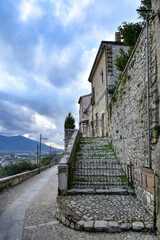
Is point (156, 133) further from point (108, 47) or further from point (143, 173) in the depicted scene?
point (108, 47)

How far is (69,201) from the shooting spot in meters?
4.48

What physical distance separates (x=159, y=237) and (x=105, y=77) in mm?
10424

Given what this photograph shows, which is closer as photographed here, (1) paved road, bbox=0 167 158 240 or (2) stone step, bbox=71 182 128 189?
(1) paved road, bbox=0 167 158 240

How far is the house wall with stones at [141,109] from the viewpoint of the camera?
144 inches

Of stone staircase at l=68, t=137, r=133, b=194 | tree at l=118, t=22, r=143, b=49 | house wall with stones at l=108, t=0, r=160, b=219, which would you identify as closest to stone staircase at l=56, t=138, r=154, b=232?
stone staircase at l=68, t=137, r=133, b=194

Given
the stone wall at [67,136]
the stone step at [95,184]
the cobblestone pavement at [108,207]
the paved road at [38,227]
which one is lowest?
the paved road at [38,227]

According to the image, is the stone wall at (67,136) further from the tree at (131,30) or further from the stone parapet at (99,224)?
the stone parapet at (99,224)

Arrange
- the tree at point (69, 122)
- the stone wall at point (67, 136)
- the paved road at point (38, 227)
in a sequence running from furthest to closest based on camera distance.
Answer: the tree at point (69, 122) → the stone wall at point (67, 136) → the paved road at point (38, 227)

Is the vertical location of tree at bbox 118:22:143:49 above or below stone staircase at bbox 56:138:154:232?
above

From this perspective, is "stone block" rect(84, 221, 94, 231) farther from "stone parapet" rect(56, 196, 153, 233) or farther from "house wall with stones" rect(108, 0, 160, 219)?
"house wall with stones" rect(108, 0, 160, 219)

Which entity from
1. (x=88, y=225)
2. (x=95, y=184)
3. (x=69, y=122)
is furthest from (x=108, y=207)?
(x=69, y=122)

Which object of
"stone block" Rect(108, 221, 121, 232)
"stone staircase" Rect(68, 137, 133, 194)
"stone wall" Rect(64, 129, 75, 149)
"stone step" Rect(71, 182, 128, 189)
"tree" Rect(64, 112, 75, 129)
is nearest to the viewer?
"stone block" Rect(108, 221, 121, 232)

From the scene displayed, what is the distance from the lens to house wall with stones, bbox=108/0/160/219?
3.67 meters

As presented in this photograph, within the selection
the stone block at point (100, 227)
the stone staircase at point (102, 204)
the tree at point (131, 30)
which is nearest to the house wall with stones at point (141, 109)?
the stone staircase at point (102, 204)
